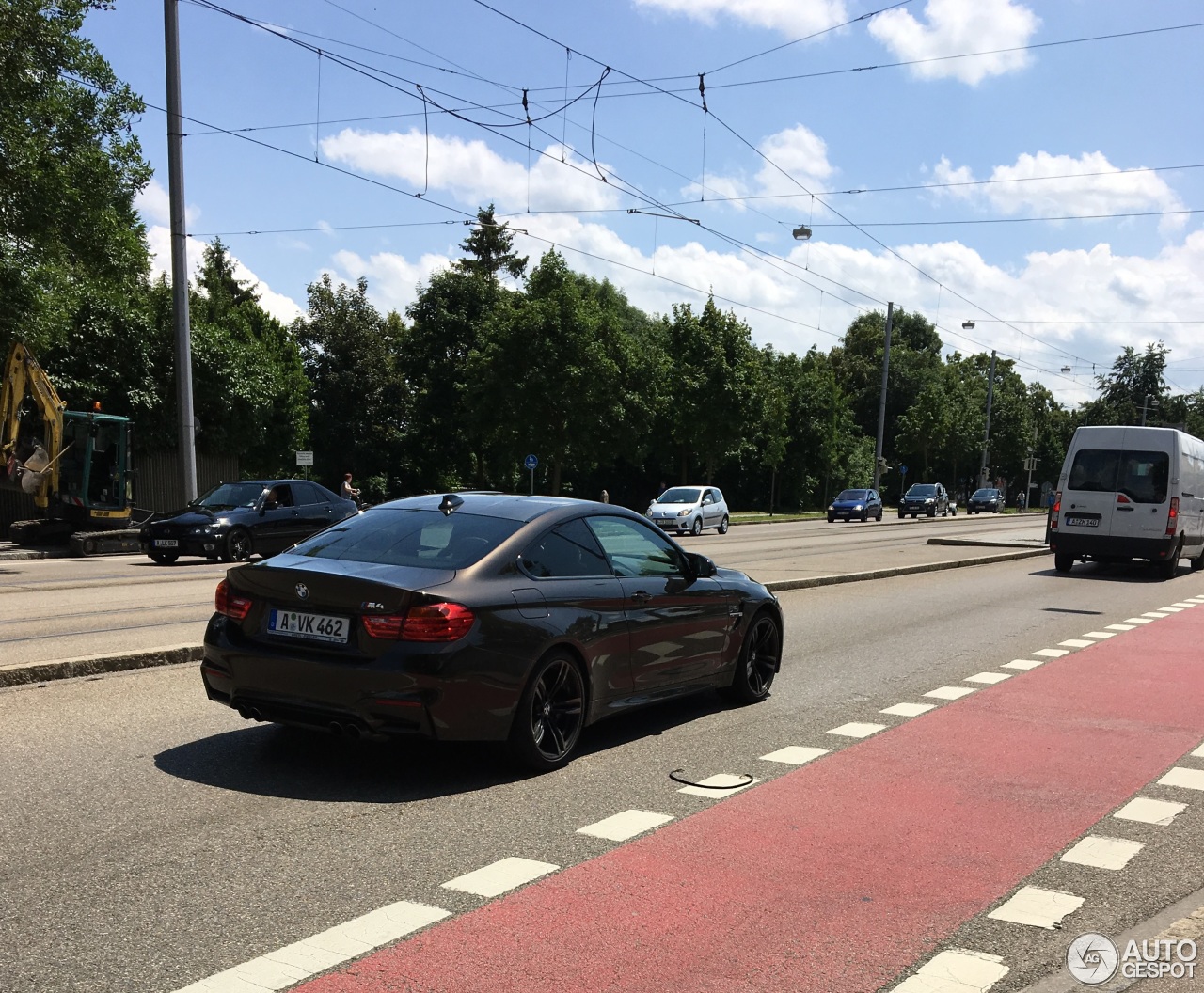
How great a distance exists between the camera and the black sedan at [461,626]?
566 centimetres

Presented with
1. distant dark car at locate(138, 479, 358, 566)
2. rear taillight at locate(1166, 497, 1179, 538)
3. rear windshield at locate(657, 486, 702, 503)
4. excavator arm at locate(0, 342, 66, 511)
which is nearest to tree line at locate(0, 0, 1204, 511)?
excavator arm at locate(0, 342, 66, 511)

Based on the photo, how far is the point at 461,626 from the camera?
5.70 m

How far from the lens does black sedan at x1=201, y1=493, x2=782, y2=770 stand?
18.6ft

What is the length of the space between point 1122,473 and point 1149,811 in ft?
54.1

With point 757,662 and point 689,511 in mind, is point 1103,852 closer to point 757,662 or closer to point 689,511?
point 757,662

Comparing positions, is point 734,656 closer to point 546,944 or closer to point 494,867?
point 494,867

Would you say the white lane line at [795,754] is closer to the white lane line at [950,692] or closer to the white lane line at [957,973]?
the white lane line at [950,692]

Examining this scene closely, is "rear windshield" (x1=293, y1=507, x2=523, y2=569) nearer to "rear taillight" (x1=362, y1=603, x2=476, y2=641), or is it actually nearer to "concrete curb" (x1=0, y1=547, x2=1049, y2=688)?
"rear taillight" (x1=362, y1=603, x2=476, y2=641)

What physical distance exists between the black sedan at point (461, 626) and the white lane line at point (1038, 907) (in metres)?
2.49

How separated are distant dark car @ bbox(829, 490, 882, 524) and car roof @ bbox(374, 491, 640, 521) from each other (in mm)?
45394

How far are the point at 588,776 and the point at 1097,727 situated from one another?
3.72 metres

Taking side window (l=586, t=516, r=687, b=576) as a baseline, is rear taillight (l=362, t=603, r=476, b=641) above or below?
below

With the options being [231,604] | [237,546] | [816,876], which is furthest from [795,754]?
[237,546]

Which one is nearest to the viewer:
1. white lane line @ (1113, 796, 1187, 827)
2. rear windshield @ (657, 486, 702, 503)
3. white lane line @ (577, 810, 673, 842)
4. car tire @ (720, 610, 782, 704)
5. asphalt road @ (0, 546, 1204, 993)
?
asphalt road @ (0, 546, 1204, 993)
